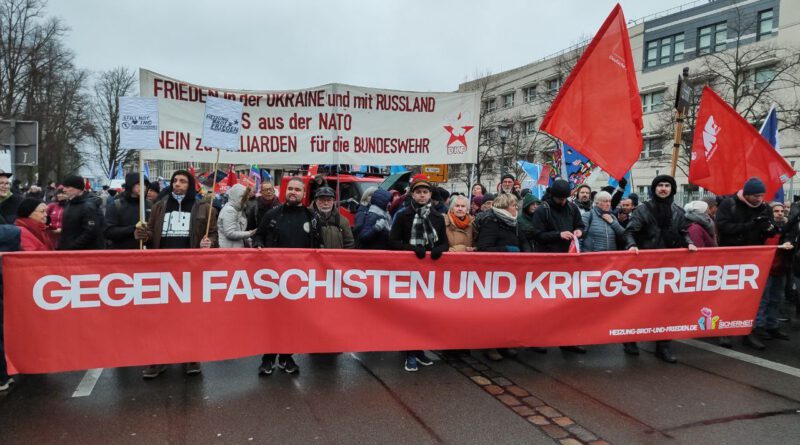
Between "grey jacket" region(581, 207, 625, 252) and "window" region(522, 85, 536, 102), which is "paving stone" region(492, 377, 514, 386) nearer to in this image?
"grey jacket" region(581, 207, 625, 252)

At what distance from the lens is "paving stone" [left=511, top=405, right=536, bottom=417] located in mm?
3979

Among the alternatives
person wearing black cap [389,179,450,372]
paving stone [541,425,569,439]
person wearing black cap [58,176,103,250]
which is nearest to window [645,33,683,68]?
person wearing black cap [389,179,450,372]

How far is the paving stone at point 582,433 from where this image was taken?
142 inches

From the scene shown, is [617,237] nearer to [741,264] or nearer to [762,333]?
[741,264]

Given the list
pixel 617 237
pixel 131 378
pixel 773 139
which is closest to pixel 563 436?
pixel 617 237

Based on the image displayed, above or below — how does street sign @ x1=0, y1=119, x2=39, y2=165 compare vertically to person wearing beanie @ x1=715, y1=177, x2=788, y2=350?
above

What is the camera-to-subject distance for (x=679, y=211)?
227 inches

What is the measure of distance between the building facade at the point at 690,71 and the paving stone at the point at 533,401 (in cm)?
1944

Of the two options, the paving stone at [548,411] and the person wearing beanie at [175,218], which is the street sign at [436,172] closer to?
the person wearing beanie at [175,218]

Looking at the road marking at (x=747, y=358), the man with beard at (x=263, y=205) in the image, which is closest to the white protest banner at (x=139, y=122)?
the man with beard at (x=263, y=205)

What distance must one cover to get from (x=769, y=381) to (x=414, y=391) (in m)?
3.24

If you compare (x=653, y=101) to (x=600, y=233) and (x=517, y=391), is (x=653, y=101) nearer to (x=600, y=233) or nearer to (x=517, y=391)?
(x=600, y=233)

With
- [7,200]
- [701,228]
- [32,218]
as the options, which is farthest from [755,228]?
[7,200]

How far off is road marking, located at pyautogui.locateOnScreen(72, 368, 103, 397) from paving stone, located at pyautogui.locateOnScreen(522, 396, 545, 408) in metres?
3.50
